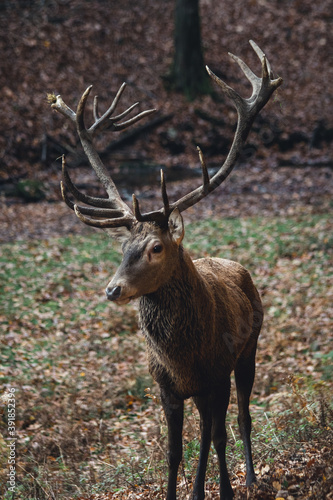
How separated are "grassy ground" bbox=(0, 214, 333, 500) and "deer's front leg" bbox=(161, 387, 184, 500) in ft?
1.65

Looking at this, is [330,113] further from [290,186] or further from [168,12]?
[168,12]

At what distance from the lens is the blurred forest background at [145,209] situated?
5.29 m

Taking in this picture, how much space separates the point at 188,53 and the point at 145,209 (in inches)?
331

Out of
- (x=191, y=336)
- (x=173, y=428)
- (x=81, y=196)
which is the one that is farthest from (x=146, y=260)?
(x=173, y=428)

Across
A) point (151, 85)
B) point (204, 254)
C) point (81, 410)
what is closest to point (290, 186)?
point (204, 254)

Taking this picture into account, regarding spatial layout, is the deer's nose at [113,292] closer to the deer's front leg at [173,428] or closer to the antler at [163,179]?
the antler at [163,179]

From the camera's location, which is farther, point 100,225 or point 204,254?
point 204,254

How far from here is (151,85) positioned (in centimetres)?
2105

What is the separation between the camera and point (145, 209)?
1519 cm

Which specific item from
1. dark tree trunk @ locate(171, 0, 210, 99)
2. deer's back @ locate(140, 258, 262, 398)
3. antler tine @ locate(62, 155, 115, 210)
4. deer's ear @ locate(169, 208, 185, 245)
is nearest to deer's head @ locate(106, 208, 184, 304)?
deer's ear @ locate(169, 208, 185, 245)

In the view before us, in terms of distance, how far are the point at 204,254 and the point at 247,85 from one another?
36.2 feet

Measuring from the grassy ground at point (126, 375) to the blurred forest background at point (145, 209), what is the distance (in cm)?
3

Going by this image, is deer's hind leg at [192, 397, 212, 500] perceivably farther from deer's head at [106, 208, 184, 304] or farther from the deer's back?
deer's head at [106, 208, 184, 304]

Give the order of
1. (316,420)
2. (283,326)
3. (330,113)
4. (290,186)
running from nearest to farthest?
(316,420) → (283,326) → (290,186) → (330,113)
